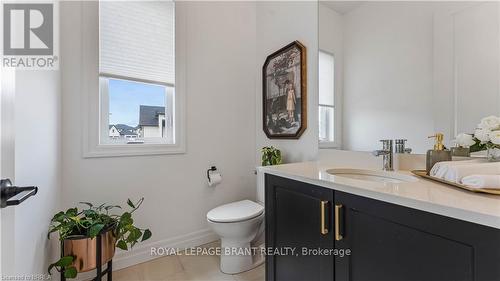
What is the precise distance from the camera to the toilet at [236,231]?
1.59m

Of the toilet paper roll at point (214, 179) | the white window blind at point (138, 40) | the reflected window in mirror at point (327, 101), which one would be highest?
the white window blind at point (138, 40)

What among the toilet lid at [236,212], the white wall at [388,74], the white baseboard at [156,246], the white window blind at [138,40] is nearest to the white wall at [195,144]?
the white baseboard at [156,246]

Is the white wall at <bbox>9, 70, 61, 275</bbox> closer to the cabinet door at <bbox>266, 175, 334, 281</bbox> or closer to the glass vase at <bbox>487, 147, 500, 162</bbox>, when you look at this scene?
the cabinet door at <bbox>266, 175, 334, 281</bbox>

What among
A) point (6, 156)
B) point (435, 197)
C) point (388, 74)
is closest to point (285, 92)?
point (388, 74)

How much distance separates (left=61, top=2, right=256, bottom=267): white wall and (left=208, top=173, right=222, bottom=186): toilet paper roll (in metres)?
0.07

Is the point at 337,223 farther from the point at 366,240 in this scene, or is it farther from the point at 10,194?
the point at 10,194

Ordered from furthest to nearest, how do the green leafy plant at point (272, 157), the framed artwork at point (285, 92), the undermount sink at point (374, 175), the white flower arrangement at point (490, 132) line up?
1. the green leafy plant at point (272, 157)
2. the framed artwork at point (285, 92)
3. the undermount sink at point (374, 175)
4. the white flower arrangement at point (490, 132)

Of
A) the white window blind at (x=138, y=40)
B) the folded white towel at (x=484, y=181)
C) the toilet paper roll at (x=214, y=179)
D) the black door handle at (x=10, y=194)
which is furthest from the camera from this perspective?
the toilet paper roll at (x=214, y=179)

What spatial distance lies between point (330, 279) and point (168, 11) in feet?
7.12

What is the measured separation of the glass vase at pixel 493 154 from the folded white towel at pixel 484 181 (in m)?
0.29

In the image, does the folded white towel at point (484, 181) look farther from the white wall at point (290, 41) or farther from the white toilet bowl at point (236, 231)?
the white toilet bowl at point (236, 231)

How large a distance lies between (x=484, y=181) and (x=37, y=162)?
1.77 meters

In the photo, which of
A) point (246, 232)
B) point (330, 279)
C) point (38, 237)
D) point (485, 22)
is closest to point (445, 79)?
point (485, 22)

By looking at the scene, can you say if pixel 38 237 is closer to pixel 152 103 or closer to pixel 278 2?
pixel 152 103
